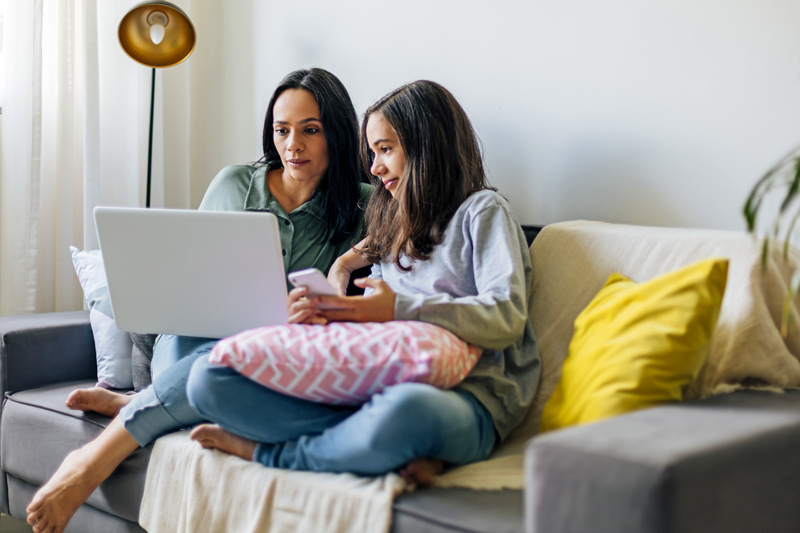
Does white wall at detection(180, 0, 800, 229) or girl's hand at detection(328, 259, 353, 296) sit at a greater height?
white wall at detection(180, 0, 800, 229)

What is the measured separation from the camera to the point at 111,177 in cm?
259

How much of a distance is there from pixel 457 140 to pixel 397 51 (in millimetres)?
660

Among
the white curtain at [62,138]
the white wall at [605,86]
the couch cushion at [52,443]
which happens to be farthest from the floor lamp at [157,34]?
the couch cushion at [52,443]

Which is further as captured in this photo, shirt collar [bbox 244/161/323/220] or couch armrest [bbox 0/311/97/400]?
shirt collar [bbox 244/161/323/220]

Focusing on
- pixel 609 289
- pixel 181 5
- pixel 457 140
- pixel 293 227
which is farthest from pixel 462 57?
pixel 181 5

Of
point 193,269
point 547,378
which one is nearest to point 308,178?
point 193,269

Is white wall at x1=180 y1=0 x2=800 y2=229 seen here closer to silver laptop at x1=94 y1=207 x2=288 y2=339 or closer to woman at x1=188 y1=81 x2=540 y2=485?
woman at x1=188 y1=81 x2=540 y2=485

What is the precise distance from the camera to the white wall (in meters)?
1.52

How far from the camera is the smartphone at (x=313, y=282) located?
1304 millimetres

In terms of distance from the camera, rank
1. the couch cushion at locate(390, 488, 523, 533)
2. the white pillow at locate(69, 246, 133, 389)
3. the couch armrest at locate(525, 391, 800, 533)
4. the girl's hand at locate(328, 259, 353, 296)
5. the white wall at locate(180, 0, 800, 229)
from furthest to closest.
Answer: the white pillow at locate(69, 246, 133, 389) < the girl's hand at locate(328, 259, 353, 296) < the white wall at locate(180, 0, 800, 229) < the couch cushion at locate(390, 488, 523, 533) < the couch armrest at locate(525, 391, 800, 533)

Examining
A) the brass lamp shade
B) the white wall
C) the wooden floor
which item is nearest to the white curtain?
the brass lamp shade

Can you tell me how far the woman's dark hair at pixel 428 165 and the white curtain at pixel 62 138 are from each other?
122cm

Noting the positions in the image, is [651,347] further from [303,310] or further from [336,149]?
[336,149]

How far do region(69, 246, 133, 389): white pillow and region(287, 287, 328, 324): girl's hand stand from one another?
67cm
